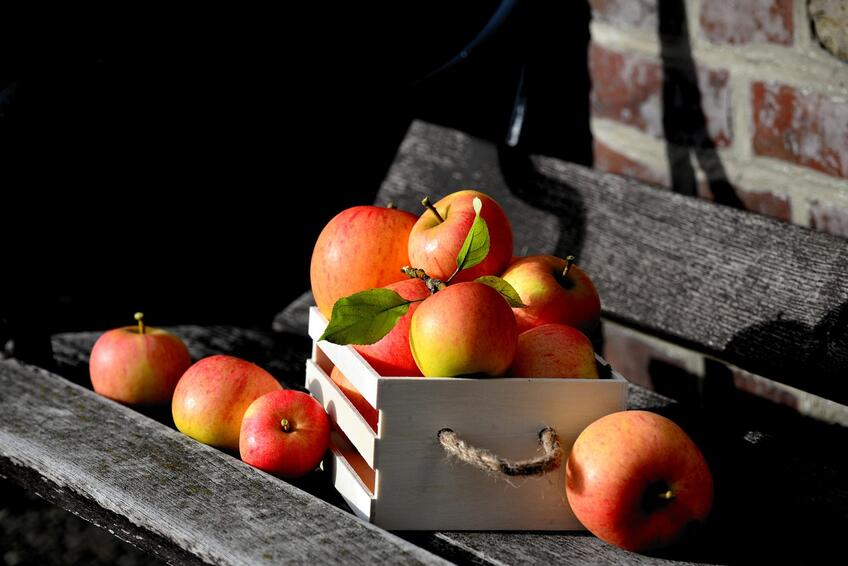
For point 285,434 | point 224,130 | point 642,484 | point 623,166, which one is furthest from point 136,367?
point 224,130

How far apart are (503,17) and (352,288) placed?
724 millimetres

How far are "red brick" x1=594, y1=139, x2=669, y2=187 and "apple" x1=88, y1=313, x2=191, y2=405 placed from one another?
2.59ft

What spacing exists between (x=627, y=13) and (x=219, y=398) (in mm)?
930

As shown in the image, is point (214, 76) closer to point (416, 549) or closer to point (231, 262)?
point (231, 262)

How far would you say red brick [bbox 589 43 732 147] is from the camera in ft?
4.91

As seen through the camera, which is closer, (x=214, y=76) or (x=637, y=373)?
(x=637, y=373)

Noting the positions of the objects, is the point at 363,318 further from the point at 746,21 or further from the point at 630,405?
the point at 746,21

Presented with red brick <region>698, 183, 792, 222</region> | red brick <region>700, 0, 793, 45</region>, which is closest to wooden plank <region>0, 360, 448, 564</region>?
red brick <region>698, 183, 792, 222</region>

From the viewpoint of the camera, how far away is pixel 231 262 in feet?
10.9

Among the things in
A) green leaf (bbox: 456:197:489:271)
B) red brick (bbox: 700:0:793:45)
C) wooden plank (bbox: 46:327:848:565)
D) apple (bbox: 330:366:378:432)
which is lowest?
wooden plank (bbox: 46:327:848:565)

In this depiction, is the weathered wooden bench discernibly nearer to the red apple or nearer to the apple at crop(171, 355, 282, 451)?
the apple at crop(171, 355, 282, 451)

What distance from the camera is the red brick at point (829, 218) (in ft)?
4.49

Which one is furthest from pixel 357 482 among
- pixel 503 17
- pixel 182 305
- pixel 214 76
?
pixel 182 305

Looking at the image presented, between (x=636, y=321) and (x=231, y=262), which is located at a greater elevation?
(x=636, y=321)
